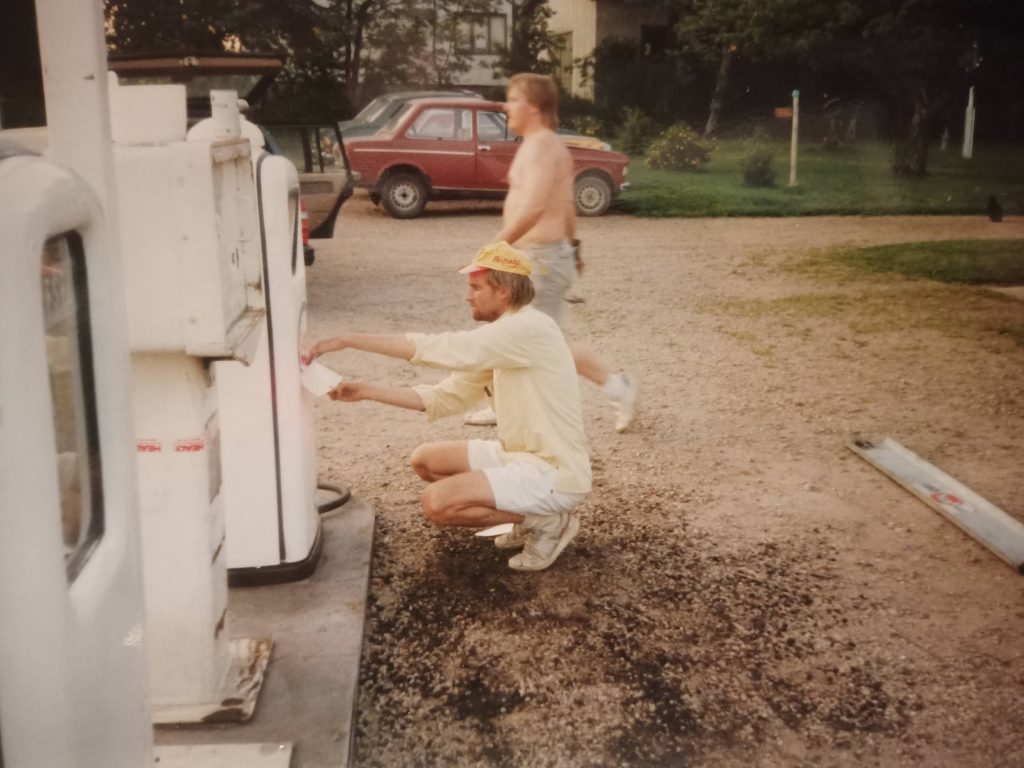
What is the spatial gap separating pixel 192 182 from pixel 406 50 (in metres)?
27.5

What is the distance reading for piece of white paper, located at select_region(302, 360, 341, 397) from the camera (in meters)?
3.76

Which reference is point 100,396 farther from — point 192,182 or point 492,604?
point 492,604

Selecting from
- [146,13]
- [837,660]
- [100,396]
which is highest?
[146,13]

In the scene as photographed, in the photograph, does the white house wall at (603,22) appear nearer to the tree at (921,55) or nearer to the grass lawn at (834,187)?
the grass lawn at (834,187)

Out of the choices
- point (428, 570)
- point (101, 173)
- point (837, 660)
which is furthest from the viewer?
point (428, 570)

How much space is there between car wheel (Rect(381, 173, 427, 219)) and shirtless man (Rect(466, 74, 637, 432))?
410 inches

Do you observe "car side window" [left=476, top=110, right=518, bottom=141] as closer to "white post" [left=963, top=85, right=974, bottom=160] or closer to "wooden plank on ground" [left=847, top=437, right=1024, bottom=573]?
"wooden plank on ground" [left=847, top=437, right=1024, bottom=573]

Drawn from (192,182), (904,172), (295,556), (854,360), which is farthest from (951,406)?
(904,172)

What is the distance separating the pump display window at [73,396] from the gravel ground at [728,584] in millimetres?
1589

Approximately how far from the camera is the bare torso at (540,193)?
551cm

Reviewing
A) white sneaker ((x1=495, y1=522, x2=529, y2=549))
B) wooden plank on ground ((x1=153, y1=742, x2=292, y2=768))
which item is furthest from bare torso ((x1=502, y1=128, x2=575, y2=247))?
wooden plank on ground ((x1=153, y1=742, x2=292, y2=768))

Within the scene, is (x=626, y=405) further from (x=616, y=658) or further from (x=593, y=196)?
(x=593, y=196)

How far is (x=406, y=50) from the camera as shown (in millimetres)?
28828

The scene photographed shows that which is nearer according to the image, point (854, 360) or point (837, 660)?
point (837, 660)
